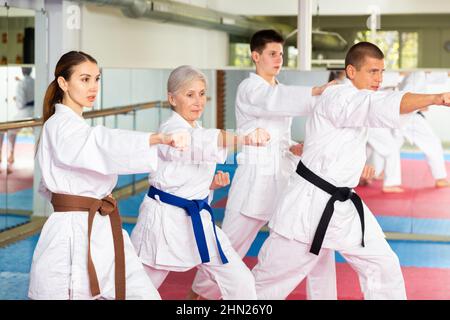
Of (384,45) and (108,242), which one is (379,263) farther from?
(384,45)

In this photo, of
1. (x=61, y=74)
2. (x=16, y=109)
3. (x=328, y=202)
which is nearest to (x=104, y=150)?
(x=61, y=74)

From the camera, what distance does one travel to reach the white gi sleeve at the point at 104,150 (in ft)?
10.5

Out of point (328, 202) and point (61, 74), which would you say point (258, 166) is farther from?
point (61, 74)

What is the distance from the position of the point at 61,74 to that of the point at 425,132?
411 cm

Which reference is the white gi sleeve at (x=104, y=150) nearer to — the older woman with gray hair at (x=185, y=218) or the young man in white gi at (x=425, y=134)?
the older woman with gray hair at (x=185, y=218)

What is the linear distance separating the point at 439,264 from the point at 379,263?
213 centimetres

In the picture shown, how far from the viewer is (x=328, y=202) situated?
4.09 m

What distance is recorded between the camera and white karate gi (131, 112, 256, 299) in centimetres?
402

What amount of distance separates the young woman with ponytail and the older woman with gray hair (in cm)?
57

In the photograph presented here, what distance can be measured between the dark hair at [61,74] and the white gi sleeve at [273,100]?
1320 millimetres

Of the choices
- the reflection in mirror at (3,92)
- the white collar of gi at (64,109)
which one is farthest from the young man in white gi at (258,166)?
the reflection in mirror at (3,92)

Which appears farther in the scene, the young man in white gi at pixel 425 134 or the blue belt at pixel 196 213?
the young man in white gi at pixel 425 134
